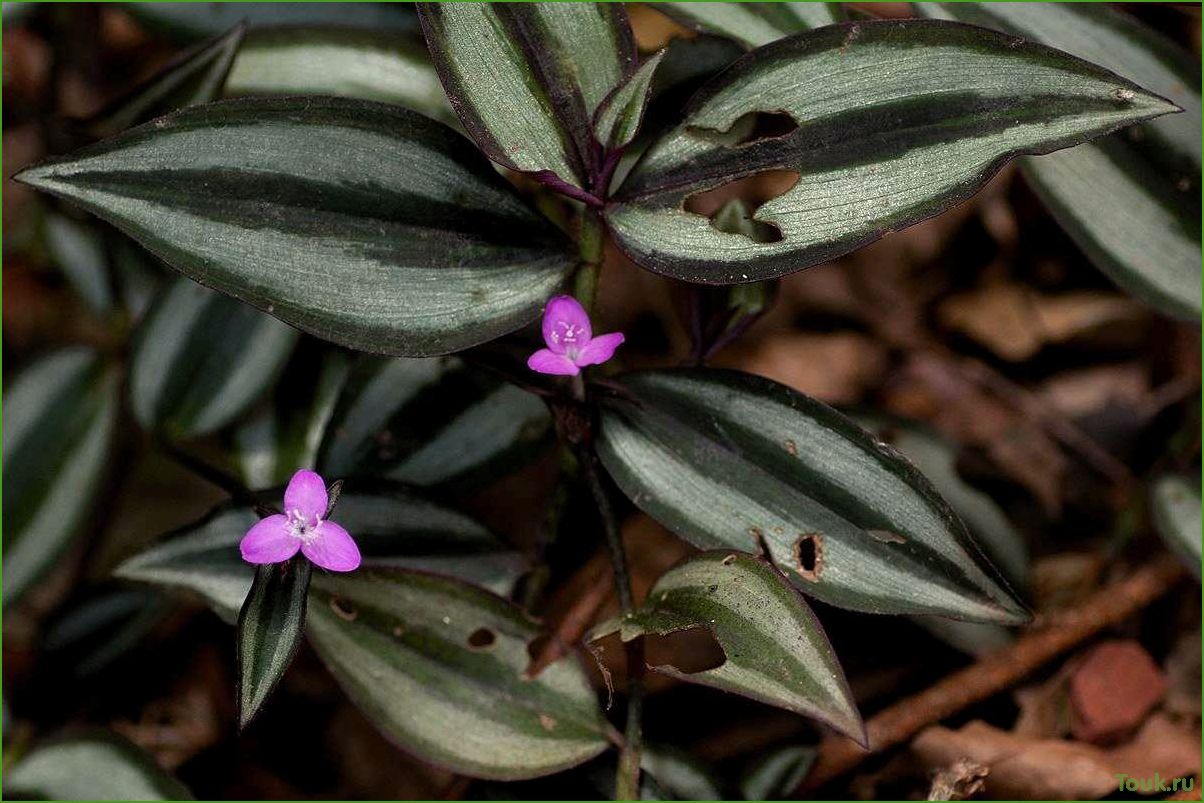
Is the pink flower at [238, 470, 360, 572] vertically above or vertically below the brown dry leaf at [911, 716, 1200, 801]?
above

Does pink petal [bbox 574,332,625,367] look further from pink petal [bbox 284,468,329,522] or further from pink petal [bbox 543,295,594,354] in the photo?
pink petal [bbox 284,468,329,522]

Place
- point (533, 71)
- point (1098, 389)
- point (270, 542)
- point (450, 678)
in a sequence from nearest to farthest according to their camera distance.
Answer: point (270, 542)
point (533, 71)
point (450, 678)
point (1098, 389)

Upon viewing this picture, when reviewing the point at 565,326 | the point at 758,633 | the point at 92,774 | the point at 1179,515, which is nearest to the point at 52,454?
the point at 92,774

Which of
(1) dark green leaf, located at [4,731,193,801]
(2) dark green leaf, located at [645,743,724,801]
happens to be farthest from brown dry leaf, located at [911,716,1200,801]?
(1) dark green leaf, located at [4,731,193,801]

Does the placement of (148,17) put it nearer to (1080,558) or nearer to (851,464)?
(851,464)

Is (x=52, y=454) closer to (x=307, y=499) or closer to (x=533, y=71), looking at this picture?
(x=307, y=499)

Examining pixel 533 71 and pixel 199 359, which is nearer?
pixel 533 71
